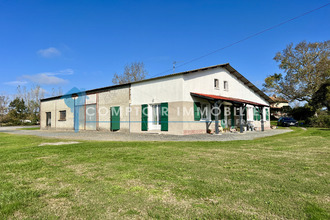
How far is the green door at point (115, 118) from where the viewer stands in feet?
54.9

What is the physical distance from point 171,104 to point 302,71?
83.6 feet

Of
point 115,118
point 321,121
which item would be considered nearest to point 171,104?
point 115,118

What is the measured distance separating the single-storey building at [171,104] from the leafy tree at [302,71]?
41.3 ft

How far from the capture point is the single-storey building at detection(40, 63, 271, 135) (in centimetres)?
1341

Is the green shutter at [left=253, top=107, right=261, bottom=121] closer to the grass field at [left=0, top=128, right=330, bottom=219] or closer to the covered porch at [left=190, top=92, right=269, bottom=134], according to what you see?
the covered porch at [left=190, top=92, right=269, bottom=134]

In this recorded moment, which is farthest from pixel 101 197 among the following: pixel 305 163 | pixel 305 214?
pixel 305 163

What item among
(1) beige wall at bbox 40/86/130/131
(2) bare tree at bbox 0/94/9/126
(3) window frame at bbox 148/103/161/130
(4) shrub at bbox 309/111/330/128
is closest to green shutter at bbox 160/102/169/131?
(3) window frame at bbox 148/103/161/130

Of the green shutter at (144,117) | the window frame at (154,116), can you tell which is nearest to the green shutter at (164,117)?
the window frame at (154,116)

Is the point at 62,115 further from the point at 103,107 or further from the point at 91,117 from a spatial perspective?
the point at 103,107

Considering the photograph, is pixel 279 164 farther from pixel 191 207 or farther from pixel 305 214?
pixel 191 207

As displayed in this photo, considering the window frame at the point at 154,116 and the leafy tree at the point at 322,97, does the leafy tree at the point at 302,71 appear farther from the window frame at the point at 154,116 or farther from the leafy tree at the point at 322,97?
the window frame at the point at 154,116

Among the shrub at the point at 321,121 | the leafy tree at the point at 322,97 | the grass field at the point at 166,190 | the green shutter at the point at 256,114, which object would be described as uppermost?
the leafy tree at the point at 322,97

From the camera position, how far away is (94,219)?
2051 millimetres

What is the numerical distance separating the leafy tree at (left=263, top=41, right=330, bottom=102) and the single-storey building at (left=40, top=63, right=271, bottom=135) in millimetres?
12593
